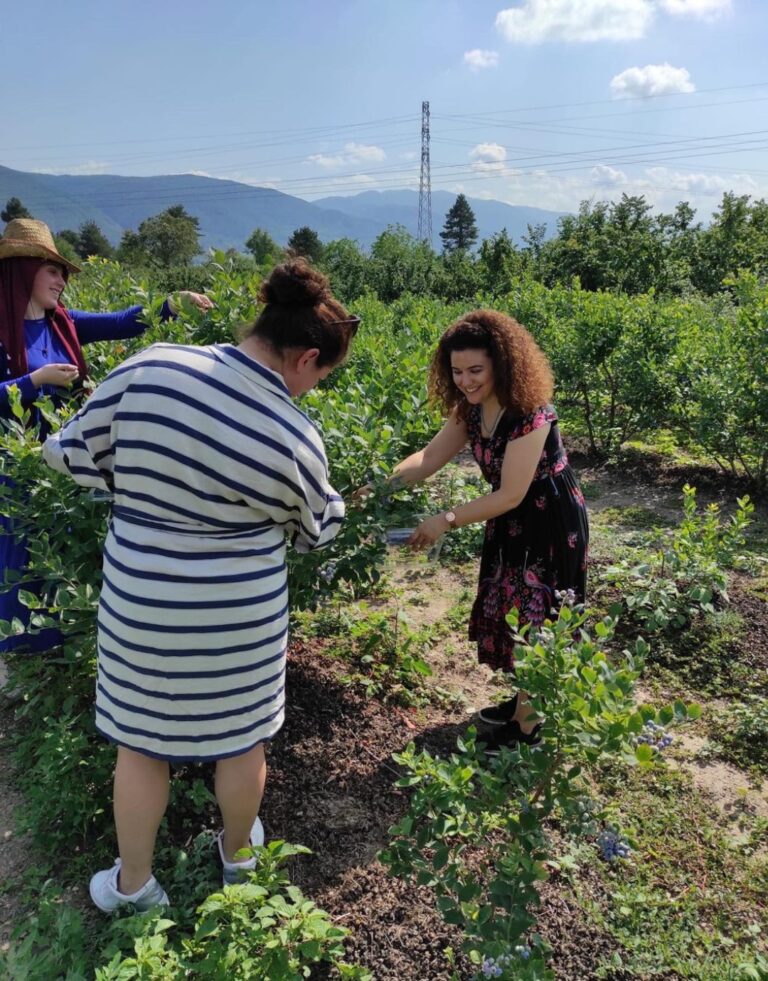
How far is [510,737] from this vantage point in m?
2.59

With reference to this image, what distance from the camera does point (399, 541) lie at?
224 centimetres

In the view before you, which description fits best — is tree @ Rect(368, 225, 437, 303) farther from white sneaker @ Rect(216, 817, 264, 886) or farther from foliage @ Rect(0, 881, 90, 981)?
foliage @ Rect(0, 881, 90, 981)

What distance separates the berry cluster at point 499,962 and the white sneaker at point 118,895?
885mm

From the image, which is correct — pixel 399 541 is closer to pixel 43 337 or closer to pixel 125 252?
pixel 43 337

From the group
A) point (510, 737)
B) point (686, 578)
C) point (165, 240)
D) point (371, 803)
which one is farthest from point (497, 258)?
point (165, 240)

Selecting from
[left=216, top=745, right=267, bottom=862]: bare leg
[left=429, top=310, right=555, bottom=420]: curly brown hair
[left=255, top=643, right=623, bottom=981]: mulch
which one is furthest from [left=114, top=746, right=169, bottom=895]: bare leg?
[left=429, top=310, right=555, bottom=420]: curly brown hair

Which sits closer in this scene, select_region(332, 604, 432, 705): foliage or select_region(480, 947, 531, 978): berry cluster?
select_region(480, 947, 531, 978): berry cluster

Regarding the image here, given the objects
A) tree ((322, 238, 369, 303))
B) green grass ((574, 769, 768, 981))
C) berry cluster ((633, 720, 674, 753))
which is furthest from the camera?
tree ((322, 238, 369, 303))

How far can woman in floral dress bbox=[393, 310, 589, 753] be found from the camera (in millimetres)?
2150

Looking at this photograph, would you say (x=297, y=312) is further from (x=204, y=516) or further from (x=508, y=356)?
(x=508, y=356)

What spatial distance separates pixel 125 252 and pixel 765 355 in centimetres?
6224

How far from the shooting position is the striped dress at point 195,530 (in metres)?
1.38

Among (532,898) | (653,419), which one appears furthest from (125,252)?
(532,898)

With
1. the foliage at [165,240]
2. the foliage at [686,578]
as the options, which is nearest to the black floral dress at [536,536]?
the foliage at [686,578]
